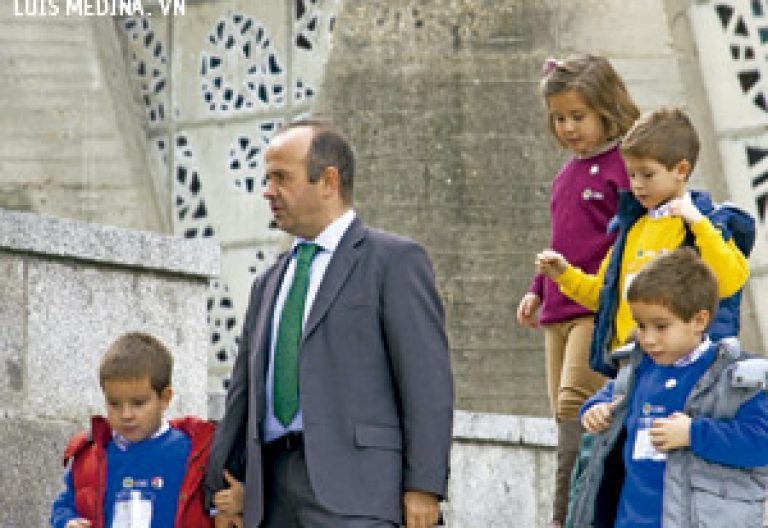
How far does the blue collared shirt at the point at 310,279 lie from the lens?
21.3 ft

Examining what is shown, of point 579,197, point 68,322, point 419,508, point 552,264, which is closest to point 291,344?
point 419,508

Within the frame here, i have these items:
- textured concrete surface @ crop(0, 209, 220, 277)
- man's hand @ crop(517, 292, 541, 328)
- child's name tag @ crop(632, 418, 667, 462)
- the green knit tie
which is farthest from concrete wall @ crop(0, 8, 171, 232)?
child's name tag @ crop(632, 418, 667, 462)

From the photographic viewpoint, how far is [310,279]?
658cm

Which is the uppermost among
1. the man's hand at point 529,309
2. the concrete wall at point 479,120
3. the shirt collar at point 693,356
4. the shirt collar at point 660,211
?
the concrete wall at point 479,120

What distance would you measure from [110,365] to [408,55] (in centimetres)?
731

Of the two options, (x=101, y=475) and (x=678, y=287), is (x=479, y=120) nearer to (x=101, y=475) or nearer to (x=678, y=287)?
(x=101, y=475)

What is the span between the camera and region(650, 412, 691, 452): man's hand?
6.11 meters

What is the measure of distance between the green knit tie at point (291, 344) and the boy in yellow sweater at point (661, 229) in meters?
0.83

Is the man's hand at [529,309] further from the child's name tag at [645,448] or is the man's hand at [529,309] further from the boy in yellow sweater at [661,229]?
the child's name tag at [645,448]

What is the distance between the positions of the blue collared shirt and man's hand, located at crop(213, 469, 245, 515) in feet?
0.84

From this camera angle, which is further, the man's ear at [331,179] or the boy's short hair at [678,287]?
the man's ear at [331,179]

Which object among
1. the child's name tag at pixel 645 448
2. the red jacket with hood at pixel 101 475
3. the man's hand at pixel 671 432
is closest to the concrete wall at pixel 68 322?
the red jacket with hood at pixel 101 475

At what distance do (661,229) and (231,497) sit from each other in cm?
148

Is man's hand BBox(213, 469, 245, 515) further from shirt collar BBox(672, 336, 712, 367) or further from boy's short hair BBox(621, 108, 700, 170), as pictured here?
boy's short hair BBox(621, 108, 700, 170)
